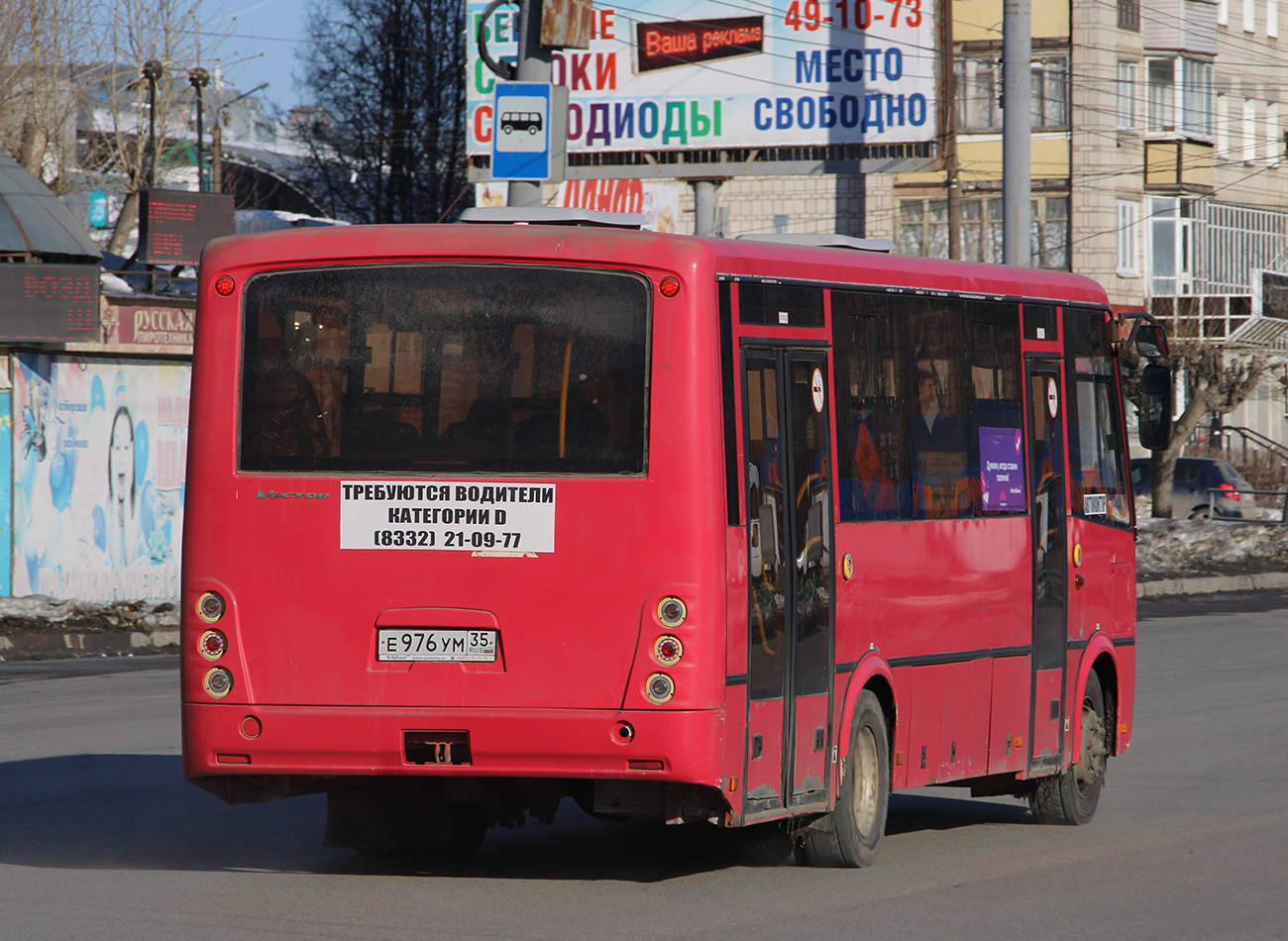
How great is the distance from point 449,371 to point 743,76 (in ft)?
80.9

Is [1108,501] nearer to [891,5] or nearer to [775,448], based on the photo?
[775,448]

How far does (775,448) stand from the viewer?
7.57 metres

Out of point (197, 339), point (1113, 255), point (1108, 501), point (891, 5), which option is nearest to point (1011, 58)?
point (891, 5)

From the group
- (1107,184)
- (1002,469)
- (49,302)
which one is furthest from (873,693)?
(1107,184)

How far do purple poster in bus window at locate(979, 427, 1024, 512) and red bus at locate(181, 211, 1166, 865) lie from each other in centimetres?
116

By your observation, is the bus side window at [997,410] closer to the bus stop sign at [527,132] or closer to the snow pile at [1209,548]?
the bus stop sign at [527,132]

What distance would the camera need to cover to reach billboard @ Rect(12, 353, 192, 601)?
22.2 meters

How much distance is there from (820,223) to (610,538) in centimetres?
4207

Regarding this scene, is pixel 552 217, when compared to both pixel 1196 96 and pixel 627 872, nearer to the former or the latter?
pixel 627 872

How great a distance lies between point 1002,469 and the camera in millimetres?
9195

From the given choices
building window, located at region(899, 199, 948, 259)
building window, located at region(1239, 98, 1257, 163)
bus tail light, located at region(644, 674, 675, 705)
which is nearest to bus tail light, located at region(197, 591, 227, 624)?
bus tail light, located at region(644, 674, 675, 705)

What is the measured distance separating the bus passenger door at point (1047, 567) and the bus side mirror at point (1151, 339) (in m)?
0.84

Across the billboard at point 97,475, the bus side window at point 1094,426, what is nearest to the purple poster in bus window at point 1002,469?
the bus side window at point 1094,426

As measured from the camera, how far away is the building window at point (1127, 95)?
47156 mm
